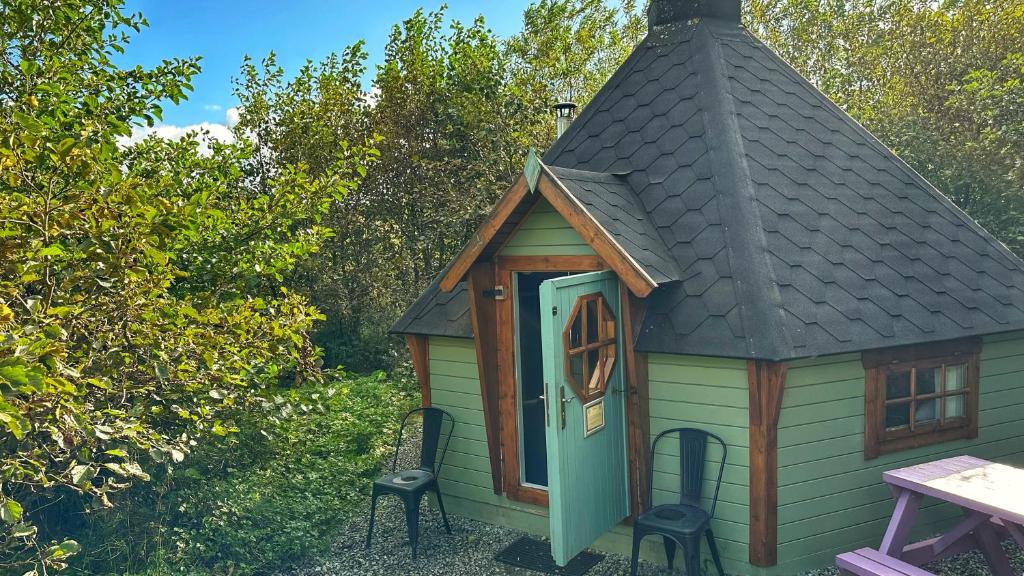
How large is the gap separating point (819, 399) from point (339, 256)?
10373 mm

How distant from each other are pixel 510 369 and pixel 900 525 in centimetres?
333

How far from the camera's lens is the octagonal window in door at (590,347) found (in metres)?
5.21

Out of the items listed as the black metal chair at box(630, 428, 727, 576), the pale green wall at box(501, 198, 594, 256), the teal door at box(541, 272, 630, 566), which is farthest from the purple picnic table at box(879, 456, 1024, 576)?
A: the pale green wall at box(501, 198, 594, 256)

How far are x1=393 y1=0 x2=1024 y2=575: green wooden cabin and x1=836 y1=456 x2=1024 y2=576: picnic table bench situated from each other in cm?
50

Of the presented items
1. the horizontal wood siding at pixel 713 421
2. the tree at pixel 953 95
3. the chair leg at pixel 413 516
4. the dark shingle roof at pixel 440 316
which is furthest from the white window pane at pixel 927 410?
the tree at pixel 953 95

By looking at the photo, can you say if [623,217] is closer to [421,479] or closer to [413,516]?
[421,479]

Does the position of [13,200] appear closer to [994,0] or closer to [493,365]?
[493,365]

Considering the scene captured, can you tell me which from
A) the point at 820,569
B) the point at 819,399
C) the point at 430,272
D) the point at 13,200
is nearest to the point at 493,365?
the point at 819,399

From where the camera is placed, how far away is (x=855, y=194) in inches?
257

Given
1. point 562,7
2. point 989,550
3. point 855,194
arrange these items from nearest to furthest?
point 989,550 < point 855,194 < point 562,7

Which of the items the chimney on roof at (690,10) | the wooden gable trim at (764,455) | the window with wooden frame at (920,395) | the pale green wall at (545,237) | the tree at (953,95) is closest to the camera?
the wooden gable trim at (764,455)

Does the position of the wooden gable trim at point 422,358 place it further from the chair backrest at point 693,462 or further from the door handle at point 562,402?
the chair backrest at point 693,462

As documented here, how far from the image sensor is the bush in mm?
5906

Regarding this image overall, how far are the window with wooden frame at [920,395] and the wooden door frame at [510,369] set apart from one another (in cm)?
264
